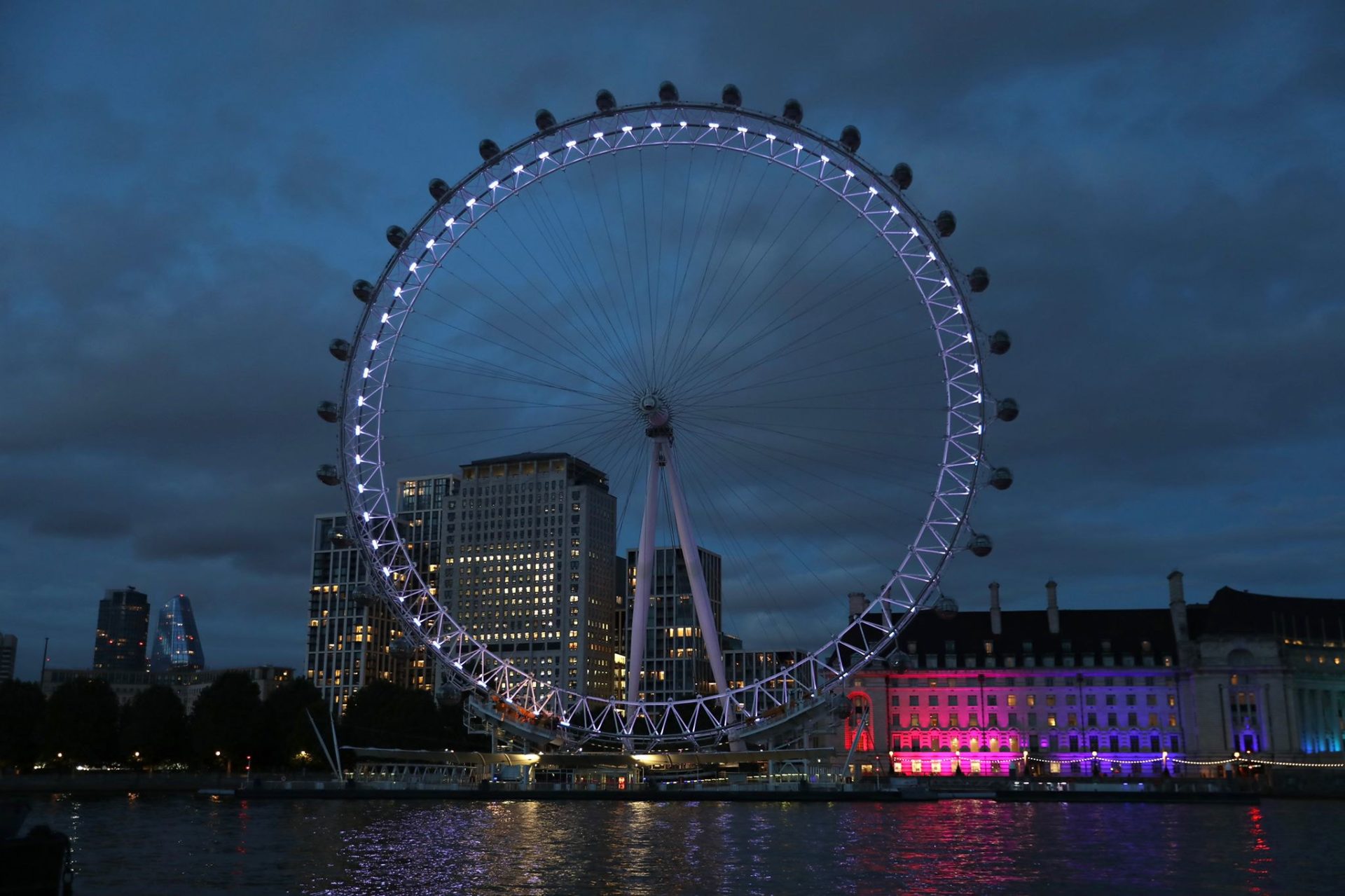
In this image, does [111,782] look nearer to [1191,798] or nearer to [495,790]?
[495,790]

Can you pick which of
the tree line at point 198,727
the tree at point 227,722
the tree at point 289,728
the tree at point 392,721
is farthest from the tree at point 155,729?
the tree at point 392,721

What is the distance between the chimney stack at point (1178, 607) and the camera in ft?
449

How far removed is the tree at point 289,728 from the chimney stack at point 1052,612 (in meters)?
75.3

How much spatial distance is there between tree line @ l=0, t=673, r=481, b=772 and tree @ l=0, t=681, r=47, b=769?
A: 2.8 inches

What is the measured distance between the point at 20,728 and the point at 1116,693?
105 meters

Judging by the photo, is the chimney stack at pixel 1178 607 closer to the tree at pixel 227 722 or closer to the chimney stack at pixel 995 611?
the chimney stack at pixel 995 611

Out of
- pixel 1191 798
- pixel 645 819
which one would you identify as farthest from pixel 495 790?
pixel 1191 798

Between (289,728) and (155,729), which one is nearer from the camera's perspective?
(155,729)

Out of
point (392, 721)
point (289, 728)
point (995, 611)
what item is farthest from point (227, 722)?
point (995, 611)

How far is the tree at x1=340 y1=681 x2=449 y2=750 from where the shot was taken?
131250mm

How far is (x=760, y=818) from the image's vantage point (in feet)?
243

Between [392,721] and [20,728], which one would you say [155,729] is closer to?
[20,728]

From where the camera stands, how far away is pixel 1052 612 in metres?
142

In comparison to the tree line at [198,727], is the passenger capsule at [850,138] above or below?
above
